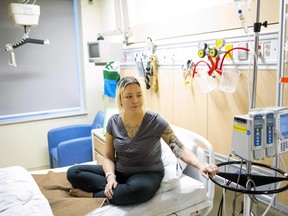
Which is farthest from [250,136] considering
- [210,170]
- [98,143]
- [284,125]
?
[98,143]

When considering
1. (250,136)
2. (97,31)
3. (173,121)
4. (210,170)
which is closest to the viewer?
(250,136)

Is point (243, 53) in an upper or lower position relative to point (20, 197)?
upper

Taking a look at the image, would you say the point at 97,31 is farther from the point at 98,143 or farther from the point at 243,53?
the point at 243,53

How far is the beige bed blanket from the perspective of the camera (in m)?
1.55

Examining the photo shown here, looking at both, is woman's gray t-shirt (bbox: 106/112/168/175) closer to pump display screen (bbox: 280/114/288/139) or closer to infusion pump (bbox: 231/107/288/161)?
infusion pump (bbox: 231/107/288/161)

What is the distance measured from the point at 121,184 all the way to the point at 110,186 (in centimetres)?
7

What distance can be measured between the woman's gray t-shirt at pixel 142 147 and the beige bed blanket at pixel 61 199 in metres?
0.28

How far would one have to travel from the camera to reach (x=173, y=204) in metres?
1.68

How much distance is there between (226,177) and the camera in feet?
4.41

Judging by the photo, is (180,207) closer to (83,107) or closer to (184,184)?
(184,184)

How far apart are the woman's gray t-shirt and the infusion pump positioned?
61 cm

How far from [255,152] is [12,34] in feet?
10.3

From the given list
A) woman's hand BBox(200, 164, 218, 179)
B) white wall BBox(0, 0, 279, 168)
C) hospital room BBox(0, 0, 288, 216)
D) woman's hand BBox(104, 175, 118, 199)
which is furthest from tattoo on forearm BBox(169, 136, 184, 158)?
white wall BBox(0, 0, 279, 168)

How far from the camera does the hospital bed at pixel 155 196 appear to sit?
1531mm
